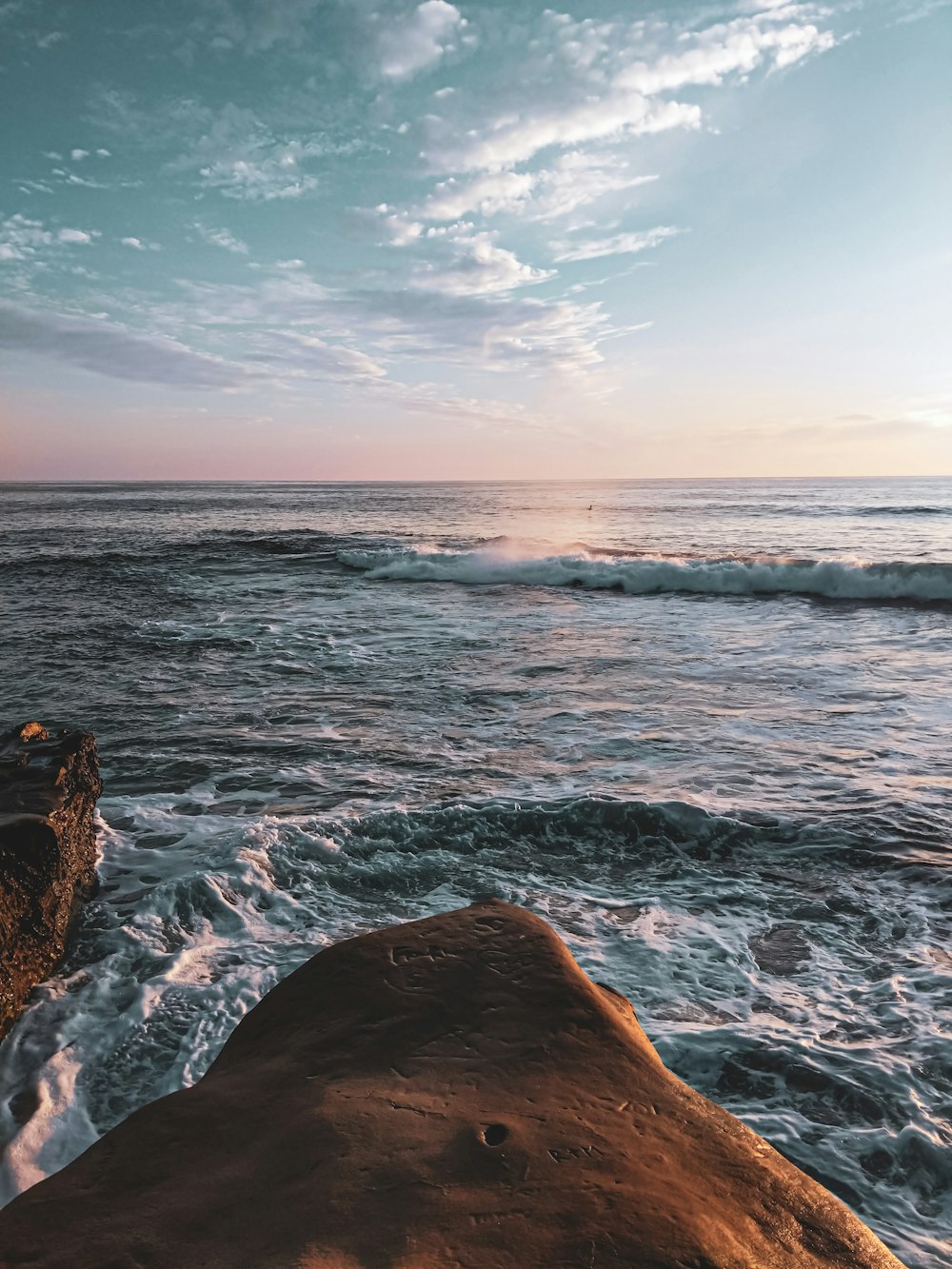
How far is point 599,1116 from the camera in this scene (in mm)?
1953

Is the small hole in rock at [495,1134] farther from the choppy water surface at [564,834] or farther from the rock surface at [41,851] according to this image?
the rock surface at [41,851]

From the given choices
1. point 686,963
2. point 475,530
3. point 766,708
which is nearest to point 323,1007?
point 686,963

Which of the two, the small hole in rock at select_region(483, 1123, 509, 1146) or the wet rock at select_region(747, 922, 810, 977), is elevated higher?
the small hole in rock at select_region(483, 1123, 509, 1146)

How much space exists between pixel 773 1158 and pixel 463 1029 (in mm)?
922

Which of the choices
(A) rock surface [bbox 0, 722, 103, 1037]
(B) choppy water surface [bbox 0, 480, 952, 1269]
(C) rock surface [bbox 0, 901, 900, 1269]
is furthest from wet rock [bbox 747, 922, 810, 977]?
(A) rock surface [bbox 0, 722, 103, 1037]

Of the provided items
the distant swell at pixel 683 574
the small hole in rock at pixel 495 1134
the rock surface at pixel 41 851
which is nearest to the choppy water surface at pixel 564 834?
the rock surface at pixel 41 851

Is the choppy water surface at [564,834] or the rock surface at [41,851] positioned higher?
the rock surface at [41,851]

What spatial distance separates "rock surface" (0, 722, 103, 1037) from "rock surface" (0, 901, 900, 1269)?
172cm

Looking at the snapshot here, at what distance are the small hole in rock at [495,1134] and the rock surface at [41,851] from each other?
259cm

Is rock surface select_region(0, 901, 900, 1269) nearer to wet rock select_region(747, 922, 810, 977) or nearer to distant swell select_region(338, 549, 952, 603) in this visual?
wet rock select_region(747, 922, 810, 977)

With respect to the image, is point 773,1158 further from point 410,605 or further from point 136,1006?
point 410,605

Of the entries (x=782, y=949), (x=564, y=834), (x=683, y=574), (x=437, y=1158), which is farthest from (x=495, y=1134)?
(x=683, y=574)

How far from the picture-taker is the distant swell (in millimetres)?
16734

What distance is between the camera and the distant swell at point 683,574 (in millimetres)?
16734
